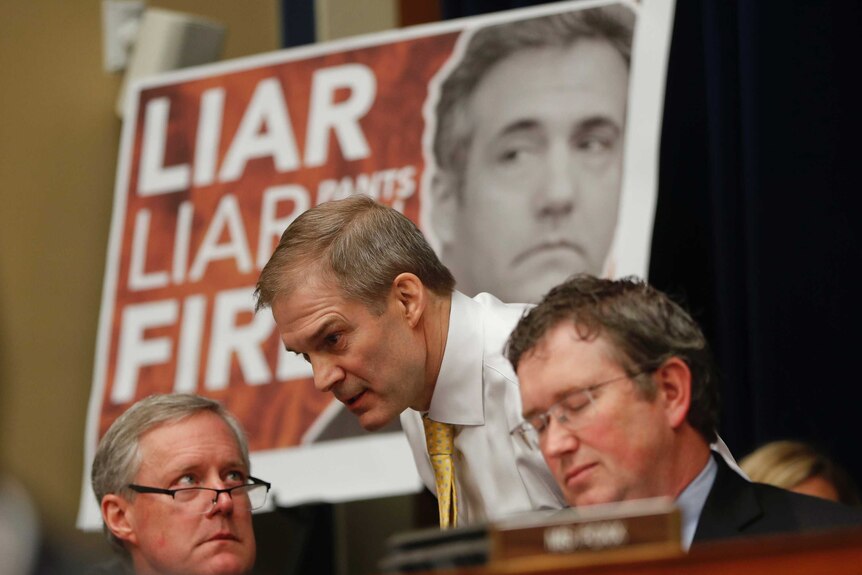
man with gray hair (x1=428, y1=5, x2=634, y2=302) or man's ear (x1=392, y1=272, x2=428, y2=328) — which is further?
man with gray hair (x1=428, y1=5, x2=634, y2=302)

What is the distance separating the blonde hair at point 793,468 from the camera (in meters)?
2.93

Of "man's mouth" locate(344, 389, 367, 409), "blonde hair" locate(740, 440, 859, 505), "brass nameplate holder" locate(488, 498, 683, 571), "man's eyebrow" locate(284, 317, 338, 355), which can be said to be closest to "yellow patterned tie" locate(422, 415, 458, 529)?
"man's mouth" locate(344, 389, 367, 409)

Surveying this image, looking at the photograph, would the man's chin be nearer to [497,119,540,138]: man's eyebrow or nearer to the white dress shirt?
the white dress shirt

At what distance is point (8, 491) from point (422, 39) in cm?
281

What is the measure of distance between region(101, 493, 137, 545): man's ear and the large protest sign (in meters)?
0.94

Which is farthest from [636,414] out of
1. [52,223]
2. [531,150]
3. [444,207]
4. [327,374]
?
[52,223]

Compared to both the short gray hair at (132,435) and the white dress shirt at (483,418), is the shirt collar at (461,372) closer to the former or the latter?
the white dress shirt at (483,418)

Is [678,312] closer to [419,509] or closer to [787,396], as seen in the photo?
[787,396]

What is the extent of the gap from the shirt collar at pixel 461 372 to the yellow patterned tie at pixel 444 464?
0.07 ft

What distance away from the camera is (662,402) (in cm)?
185

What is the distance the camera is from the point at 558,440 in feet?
6.01

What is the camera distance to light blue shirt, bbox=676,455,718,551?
6.13 feet

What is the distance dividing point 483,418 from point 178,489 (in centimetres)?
52

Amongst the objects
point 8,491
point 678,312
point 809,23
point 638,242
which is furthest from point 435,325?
point 809,23
